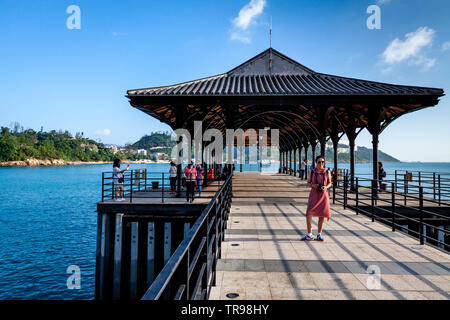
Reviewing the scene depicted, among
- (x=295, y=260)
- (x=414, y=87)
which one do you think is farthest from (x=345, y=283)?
(x=414, y=87)

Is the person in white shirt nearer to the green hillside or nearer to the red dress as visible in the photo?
the red dress

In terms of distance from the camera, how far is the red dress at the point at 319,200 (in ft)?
20.1

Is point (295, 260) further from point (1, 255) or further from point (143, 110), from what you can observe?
point (1, 255)

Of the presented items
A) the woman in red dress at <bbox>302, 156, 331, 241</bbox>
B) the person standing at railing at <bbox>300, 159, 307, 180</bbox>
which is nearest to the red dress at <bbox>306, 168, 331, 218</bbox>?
the woman in red dress at <bbox>302, 156, 331, 241</bbox>

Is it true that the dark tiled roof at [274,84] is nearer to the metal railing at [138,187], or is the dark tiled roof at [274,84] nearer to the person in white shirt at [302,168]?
the metal railing at [138,187]

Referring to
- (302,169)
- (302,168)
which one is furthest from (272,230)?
(302,168)

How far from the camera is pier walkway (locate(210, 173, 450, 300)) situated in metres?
3.86

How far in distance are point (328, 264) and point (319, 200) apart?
1.64m

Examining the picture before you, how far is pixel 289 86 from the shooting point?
13523mm

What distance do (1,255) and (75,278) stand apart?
7291mm

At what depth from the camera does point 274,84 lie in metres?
14.2

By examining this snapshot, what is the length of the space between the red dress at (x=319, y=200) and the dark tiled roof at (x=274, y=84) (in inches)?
253

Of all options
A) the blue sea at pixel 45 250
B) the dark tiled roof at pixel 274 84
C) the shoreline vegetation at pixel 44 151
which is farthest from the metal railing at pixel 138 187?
the shoreline vegetation at pixel 44 151

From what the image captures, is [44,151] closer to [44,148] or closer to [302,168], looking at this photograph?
[44,148]
